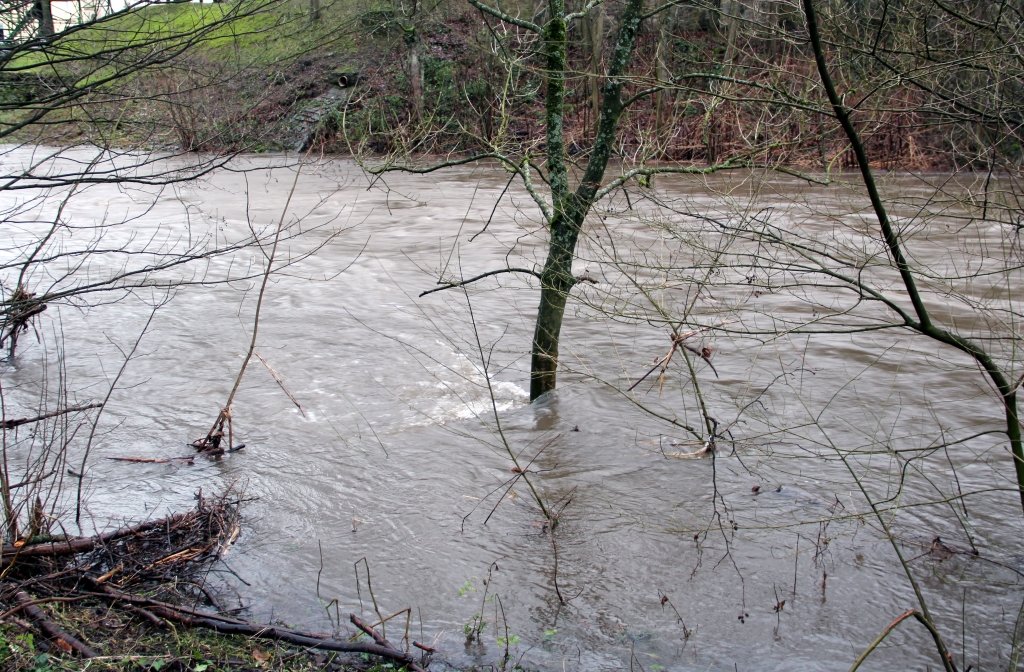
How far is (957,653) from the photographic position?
4875mm

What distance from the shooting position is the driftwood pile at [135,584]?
13.9 ft

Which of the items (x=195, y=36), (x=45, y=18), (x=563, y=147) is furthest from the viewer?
(x=563, y=147)

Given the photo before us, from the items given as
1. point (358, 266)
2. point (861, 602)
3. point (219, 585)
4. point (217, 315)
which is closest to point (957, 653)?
point (861, 602)

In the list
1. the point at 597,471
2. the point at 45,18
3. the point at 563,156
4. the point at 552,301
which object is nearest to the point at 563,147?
the point at 563,156

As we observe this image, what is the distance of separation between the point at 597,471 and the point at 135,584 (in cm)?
353

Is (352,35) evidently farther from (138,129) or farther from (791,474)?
(791,474)

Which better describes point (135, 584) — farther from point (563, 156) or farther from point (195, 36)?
point (563, 156)

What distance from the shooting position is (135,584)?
4820mm

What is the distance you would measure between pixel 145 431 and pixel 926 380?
738cm

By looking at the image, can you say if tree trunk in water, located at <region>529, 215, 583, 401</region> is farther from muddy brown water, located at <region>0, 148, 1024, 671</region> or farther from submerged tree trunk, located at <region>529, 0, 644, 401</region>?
muddy brown water, located at <region>0, 148, 1024, 671</region>

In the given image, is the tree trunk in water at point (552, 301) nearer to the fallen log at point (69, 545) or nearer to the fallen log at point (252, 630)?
the fallen log at point (252, 630)

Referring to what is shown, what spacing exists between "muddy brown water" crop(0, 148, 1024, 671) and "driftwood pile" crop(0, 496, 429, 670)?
277mm

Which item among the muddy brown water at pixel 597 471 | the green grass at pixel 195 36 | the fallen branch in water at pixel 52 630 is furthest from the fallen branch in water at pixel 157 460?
the green grass at pixel 195 36

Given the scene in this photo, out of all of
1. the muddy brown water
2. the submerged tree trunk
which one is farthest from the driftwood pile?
the submerged tree trunk
